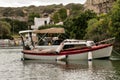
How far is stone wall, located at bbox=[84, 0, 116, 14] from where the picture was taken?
135 meters

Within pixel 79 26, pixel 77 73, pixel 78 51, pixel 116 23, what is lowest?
pixel 79 26

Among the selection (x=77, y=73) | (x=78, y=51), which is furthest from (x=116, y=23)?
(x=77, y=73)

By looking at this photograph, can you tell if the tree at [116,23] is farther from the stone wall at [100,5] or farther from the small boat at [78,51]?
the stone wall at [100,5]

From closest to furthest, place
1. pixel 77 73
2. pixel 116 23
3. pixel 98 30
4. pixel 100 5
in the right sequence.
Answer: pixel 77 73 → pixel 116 23 → pixel 98 30 → pixel 100 5

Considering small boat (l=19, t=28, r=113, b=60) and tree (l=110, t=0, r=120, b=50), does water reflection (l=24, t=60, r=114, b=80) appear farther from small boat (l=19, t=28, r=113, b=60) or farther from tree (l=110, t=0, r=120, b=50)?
tree (l=110, t=0, r=120, b=50)

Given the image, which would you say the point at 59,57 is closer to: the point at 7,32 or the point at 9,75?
the point at 9,75

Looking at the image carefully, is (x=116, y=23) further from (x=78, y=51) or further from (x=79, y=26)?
(x=79, y=26)

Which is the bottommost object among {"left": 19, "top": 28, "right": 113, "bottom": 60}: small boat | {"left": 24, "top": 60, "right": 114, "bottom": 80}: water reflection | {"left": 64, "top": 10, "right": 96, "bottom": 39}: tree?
{"left": 64, "top": 10, "right": 96, "bottom": 39}: tree

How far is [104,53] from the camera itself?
60656mm

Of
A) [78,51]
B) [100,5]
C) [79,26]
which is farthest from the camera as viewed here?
[100,5]

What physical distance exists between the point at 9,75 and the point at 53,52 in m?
18.7

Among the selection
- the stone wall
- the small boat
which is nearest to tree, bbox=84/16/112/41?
the small boat

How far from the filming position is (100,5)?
142000 millimetres

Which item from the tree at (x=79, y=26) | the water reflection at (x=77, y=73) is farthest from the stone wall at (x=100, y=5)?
the water reflection at (x=77, y=73)
